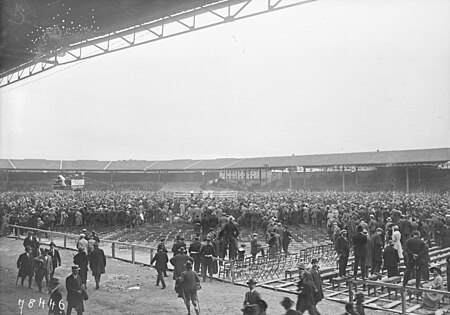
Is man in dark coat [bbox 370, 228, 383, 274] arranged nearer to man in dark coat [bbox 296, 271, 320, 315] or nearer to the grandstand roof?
man in dark coat [bbox 296, 271, 320, 315]

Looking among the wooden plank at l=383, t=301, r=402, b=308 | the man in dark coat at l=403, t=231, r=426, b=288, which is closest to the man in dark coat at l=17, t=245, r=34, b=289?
the wooden plank at l=383, t=301, r=402, b=308

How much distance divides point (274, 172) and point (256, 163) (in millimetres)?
8994

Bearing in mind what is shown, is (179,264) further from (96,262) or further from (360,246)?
(360,246)

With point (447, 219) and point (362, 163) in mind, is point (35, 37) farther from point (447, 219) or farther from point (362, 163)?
point (362, 163)

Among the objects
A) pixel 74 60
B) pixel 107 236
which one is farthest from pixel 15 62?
pixel 107 236

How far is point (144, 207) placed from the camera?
80.4 feet

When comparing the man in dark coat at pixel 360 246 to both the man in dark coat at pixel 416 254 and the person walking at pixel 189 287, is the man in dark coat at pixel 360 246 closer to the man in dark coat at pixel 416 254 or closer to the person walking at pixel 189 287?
the man in dark coat at pixel 416 254

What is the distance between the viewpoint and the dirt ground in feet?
30.5

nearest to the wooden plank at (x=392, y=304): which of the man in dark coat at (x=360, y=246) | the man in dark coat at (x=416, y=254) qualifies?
the man in dark coat at (x=416, y=254)

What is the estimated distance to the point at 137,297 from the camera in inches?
408

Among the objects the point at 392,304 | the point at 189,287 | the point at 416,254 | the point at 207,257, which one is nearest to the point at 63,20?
the point at 189,287

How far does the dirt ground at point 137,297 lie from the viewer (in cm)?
930

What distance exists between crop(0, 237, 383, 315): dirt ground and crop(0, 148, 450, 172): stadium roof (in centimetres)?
2806

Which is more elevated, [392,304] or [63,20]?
[63,20]
